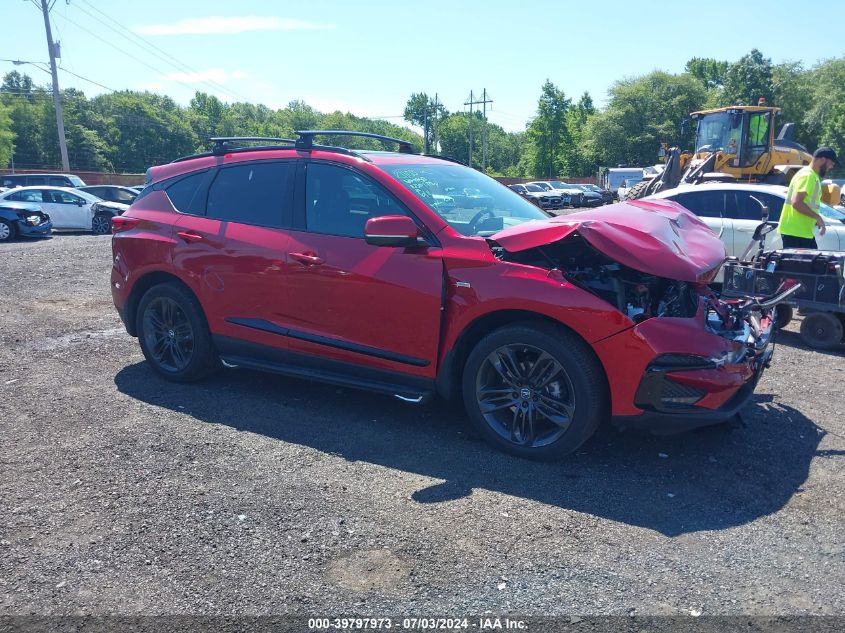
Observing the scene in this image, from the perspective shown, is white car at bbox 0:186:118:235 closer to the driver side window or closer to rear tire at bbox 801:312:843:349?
the driver side window

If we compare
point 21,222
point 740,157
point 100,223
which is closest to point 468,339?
point 740,157

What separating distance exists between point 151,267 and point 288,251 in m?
1.51

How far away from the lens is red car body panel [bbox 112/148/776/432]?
3943 mm

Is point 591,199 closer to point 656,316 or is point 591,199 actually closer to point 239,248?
point 239,248

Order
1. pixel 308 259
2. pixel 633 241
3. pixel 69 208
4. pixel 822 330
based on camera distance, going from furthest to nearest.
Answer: pixel 69 208, pixel 822 330, pixel 308 259, pixel 633 241

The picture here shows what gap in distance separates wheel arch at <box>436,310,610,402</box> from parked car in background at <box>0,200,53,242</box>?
1794cm

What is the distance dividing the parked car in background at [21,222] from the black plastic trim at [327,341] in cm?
1626

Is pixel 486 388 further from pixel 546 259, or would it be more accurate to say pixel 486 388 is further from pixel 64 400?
pixel 64 400

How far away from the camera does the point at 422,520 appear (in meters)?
3.61

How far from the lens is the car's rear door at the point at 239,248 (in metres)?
5.11

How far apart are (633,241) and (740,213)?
247 inches

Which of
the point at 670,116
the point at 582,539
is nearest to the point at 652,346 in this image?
the point at 582,539

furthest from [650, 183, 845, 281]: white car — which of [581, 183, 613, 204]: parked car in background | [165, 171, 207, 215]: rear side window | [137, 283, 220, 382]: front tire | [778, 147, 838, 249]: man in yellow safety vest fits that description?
[581, 183, 613, 204]: parked car in background

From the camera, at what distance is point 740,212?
31.1ft
